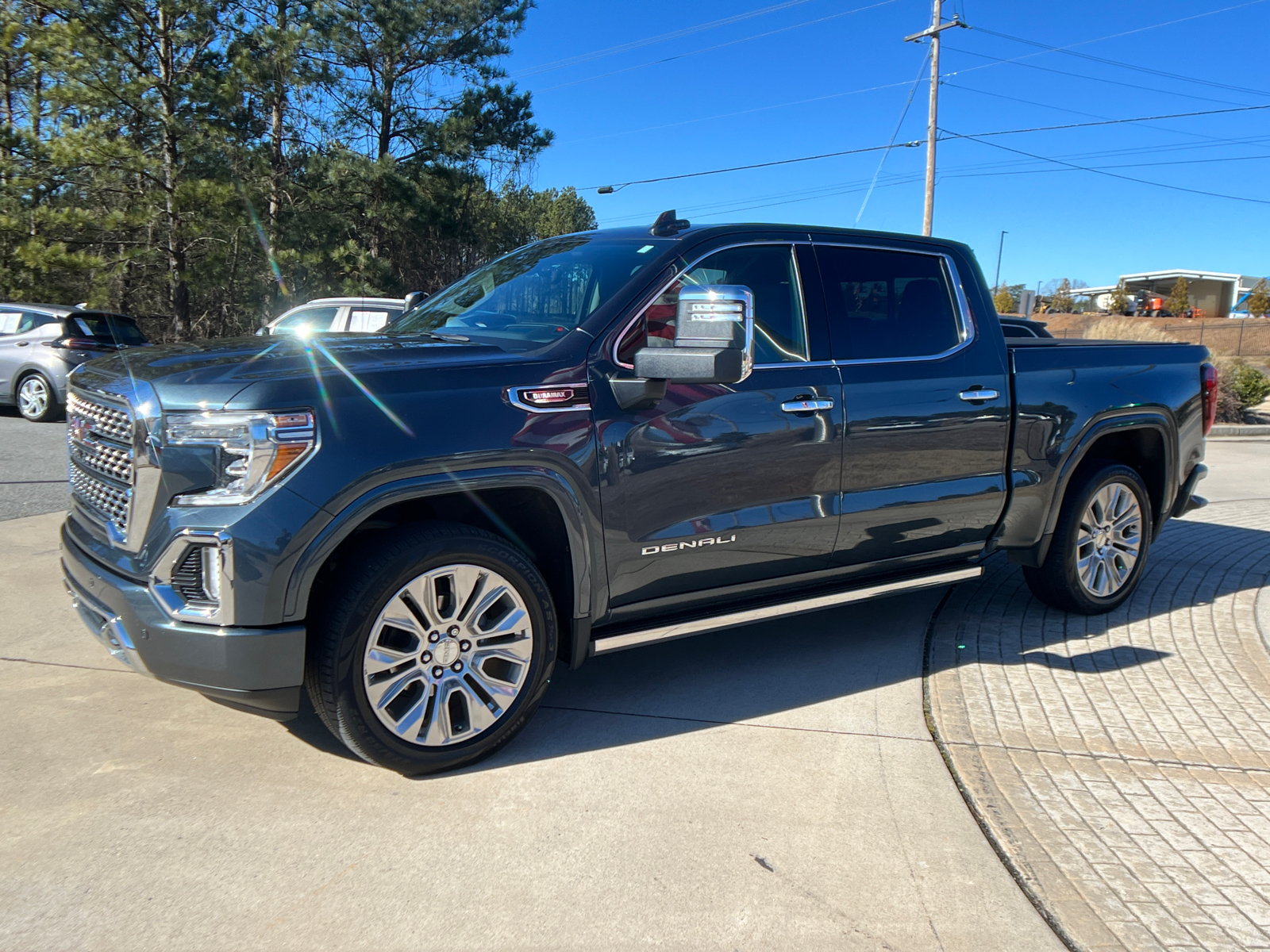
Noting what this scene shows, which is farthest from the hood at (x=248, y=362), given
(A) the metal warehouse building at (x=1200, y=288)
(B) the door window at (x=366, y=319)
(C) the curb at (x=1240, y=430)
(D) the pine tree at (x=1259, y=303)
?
(A) the metal warehouse building at (x=1200, y=288)

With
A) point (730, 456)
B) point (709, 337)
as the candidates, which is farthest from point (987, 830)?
point (709, 337)

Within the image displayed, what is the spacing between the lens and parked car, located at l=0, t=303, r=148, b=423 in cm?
1272

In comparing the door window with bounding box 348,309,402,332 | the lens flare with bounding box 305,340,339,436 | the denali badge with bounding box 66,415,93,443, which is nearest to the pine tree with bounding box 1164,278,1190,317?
the door window with bounding box 348,309,402,332

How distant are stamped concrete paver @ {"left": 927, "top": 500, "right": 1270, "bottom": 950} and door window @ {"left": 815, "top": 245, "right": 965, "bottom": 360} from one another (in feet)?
5.16

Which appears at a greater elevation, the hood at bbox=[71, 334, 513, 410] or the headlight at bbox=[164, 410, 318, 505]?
the hood at bbox=[71, 334, 513, 410]

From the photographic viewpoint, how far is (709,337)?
3.21 m

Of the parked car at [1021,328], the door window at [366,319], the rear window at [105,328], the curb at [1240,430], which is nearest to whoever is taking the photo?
the parked car at [1021,328]

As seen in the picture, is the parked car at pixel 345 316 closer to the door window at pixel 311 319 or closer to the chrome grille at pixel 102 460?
the door window at pixel 311 319

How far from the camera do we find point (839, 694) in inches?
167

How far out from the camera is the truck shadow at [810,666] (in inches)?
151

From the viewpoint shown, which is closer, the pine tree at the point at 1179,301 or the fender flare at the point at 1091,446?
the fender flare at the point at 1091,446

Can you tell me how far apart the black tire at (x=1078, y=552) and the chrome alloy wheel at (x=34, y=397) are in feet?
41.5

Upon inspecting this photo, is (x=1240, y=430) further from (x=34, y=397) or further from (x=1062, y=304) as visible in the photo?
(x=1062, y=304)

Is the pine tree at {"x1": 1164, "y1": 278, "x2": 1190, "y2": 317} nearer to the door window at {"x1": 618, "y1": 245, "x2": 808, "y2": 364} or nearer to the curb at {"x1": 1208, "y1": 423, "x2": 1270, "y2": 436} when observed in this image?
the curb at {"x1": 1208, "y1": 423, "x2": 1270, "y2": 436}
